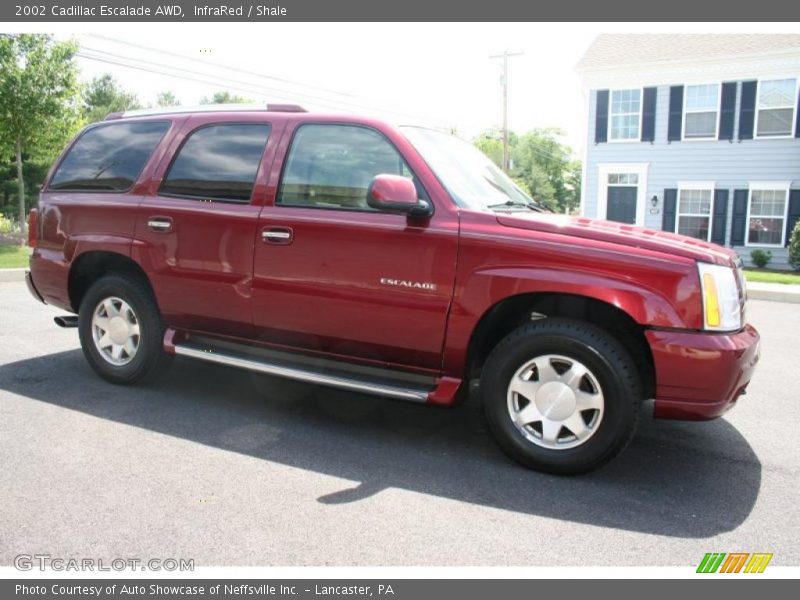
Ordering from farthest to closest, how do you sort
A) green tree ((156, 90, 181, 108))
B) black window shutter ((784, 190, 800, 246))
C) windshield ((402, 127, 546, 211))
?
green tree ((156, 90, 181, 108)) < black window shutter ((784, 190, 800, 246)) < windshield ((402, 127, 546, 211))

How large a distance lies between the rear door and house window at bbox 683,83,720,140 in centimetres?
1886

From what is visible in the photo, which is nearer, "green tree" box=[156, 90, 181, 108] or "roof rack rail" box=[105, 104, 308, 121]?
"roof rack rail" box=[105, 104, 308, 121]

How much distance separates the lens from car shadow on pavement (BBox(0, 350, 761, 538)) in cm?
328

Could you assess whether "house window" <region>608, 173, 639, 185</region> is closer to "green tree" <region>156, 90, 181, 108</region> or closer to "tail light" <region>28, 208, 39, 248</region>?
"tail light" <region>28, 208, 39, 248</region>

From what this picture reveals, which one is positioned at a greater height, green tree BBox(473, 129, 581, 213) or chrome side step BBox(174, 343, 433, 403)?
green tree BBox(473, 129, 581, 213)

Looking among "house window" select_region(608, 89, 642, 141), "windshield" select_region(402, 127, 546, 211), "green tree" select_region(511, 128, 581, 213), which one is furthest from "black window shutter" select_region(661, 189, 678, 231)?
"green tree" select_region(511, 128, 581, 213)

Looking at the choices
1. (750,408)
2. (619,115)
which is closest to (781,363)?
(750,408)

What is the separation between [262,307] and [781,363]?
5.08 metres

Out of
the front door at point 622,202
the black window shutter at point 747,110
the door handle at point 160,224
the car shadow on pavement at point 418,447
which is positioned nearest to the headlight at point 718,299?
the car shadow on pavement at point 418,447

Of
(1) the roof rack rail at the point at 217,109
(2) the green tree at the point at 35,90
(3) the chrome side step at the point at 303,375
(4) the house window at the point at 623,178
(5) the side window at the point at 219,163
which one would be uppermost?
(2) the green tree at the point at 35,90

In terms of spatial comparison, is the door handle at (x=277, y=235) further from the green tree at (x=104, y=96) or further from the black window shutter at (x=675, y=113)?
the green tree at (x=104, y=96)

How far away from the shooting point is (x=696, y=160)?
66.0 ft

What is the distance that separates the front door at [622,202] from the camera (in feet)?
70.1

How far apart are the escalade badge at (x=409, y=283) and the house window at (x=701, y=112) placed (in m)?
19.1
